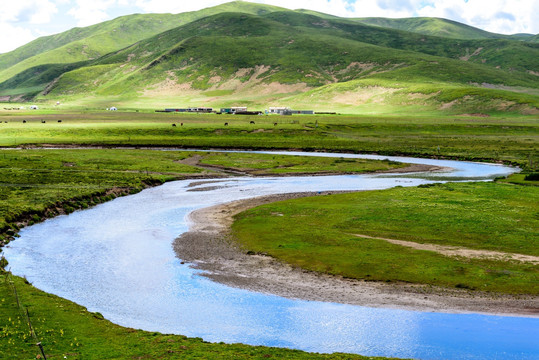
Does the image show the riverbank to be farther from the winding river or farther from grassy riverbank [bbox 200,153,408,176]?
grassy riverbank [bbox 200,153,408,176]

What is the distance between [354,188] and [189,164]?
37.3 metres

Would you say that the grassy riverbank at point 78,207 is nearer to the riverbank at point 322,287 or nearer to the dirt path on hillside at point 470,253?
the riverbank at point 322,287

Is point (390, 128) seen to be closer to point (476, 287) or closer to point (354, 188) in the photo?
point (354, 188)

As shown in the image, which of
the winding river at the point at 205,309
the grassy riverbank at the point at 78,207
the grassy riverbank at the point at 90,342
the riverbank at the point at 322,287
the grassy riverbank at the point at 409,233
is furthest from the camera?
the grassy riverbank at the point at 409,233

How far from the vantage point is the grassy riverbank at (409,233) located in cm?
3552

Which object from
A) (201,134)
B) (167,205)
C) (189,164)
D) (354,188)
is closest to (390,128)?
(201,134)

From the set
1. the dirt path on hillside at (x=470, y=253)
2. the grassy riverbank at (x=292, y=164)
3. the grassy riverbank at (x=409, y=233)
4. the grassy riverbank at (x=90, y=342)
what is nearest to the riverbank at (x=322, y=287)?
the grassy riverbank at (x=409, y=233)

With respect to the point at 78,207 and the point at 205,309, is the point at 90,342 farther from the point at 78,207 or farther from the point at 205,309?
the point at 78,207

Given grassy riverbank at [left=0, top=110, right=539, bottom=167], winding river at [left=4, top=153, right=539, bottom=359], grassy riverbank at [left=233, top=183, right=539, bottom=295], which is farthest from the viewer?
grassy riverbank at [left=0, top=110, right=539, bottom=167]

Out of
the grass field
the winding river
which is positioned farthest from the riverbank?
the grass field

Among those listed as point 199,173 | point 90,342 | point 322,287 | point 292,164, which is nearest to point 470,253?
point 322,287

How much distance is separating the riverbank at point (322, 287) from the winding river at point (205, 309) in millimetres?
818

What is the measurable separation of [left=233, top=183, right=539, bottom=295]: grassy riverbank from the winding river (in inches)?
217

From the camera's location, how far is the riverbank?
3105 cm
